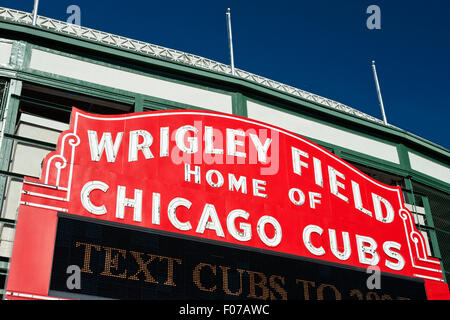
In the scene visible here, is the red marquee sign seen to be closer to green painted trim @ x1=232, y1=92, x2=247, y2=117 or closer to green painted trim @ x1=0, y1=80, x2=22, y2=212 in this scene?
green painted trim @ x1=0, y1=80, x2=22, y2=212

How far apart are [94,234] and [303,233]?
489cm

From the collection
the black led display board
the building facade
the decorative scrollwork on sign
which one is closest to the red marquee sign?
the decorative scrollwork on sign

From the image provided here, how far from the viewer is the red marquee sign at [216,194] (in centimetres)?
1243

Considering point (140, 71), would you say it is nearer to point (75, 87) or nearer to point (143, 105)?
→ point (143, 105)

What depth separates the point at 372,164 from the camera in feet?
61.7

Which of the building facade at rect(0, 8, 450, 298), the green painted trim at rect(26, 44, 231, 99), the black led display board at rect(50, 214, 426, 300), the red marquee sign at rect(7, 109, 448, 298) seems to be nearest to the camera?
the black led display board at rect(50, 214, 426, 300)

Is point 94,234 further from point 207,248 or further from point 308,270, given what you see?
point 308,270

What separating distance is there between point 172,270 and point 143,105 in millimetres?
5327

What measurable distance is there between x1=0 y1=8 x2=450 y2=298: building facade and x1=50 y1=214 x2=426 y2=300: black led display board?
28.4 inches

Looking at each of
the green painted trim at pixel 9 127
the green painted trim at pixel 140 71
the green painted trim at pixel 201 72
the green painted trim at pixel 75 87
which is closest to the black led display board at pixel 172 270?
the green painted trim at pixel 9 127

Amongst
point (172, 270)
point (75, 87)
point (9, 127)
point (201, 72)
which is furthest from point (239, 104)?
point (172, 270)

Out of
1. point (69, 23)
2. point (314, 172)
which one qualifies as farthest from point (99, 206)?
point (69, 23)

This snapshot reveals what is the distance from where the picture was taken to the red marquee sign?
12.4 metres

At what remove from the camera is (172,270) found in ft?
39.8
